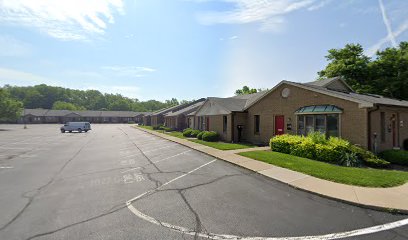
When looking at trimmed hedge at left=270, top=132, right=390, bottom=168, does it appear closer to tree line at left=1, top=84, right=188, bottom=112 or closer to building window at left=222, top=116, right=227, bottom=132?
building window at left=222, top=116, right=227, bottom=132

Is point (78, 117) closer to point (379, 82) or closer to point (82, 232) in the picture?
point (379, 82)

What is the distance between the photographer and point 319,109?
16.2 m

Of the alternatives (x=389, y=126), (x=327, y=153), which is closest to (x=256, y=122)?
(x=389, y=126)

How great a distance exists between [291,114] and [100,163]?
13.4 metres

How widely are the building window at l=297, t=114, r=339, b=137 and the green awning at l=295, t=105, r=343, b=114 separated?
45 centimetres

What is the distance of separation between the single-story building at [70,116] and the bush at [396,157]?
10564 centimetres

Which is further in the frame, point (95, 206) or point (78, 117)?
point (78, 117)

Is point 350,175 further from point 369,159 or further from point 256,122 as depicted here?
point 256,122

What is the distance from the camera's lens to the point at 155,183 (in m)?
8.99

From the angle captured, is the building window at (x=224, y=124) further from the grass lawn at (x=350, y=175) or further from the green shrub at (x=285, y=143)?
the grass lawn at (x=350, y=175)

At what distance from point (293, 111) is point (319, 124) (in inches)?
88.4

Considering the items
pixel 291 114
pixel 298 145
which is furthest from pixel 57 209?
pixel 291 114

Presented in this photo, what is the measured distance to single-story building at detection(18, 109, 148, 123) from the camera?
96.4m

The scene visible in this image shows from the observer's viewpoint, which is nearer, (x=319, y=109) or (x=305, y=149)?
(x=305, y=149)
